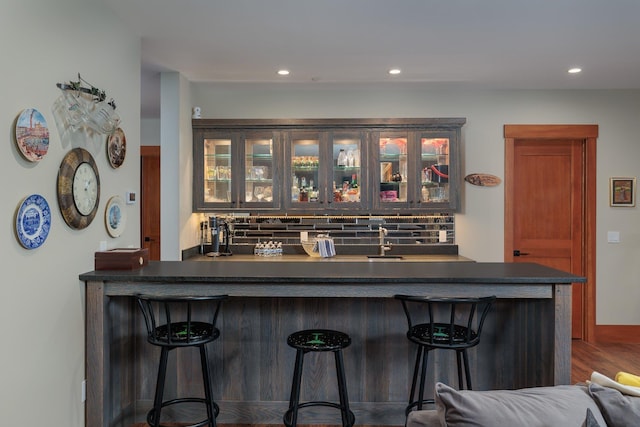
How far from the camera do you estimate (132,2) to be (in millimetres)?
2580

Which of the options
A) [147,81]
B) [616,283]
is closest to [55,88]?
[147,81]

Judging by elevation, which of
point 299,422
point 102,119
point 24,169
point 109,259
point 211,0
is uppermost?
point 211,0

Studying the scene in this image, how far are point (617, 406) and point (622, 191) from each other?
4.04m

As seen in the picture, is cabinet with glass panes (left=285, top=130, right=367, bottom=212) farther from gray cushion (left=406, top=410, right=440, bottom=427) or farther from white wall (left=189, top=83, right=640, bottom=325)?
gray cushion (left=406, top=410, right=440, bottom=427)

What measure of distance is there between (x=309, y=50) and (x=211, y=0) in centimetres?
99

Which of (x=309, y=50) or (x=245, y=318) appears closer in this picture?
(x=245, y=318)

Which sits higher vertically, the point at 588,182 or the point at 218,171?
the point at 218,171

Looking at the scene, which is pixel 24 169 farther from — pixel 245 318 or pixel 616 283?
pixel 616 283

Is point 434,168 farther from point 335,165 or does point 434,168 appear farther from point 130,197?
point 130,197

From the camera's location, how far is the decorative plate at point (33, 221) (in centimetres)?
191

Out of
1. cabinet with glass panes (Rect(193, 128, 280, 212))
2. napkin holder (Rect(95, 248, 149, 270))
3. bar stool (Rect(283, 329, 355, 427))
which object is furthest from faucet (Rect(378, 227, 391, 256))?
napkin holder (Rect(95, 248, 149, 270))

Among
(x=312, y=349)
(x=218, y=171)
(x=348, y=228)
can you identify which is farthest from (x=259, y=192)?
(x=312, y=349)

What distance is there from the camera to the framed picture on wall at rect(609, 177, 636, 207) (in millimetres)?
4496

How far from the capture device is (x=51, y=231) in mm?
2154
